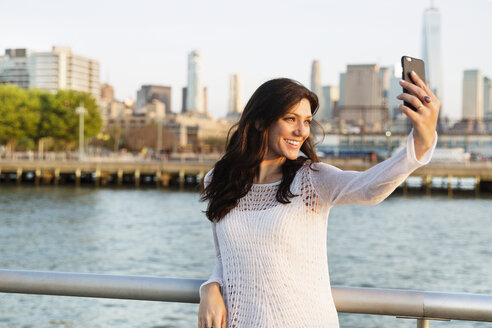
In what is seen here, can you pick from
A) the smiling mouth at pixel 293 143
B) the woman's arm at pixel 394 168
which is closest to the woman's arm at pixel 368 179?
the woman's arm at pixel 394 168

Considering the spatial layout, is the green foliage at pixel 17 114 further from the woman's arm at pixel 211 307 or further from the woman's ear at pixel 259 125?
the woman's arm at pixel 211 307

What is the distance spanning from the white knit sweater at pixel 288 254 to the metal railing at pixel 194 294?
11 centimetres

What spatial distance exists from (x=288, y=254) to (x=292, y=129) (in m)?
0.52

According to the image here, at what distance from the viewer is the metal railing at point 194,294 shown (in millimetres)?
2455

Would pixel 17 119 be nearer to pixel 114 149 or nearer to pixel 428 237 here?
pixel 114 149

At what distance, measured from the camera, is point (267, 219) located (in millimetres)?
2508

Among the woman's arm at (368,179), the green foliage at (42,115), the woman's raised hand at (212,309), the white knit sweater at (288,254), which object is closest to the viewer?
the woman's arm at (368,179)

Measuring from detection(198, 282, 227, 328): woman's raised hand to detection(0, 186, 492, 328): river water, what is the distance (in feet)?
21.4

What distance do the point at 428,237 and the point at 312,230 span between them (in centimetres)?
2918

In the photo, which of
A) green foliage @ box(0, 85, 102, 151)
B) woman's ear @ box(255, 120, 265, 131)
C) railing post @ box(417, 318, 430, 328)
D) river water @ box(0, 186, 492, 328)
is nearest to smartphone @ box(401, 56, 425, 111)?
woman's ear @ box(255, 120, 265, 131)

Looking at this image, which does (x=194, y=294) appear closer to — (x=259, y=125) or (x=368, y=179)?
(x=259, y=125)

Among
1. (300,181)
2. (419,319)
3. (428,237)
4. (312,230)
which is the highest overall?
(300,181)

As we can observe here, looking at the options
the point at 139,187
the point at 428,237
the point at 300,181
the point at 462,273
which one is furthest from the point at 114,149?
the point at 300,181

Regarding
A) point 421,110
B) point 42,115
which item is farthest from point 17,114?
point 421,110
